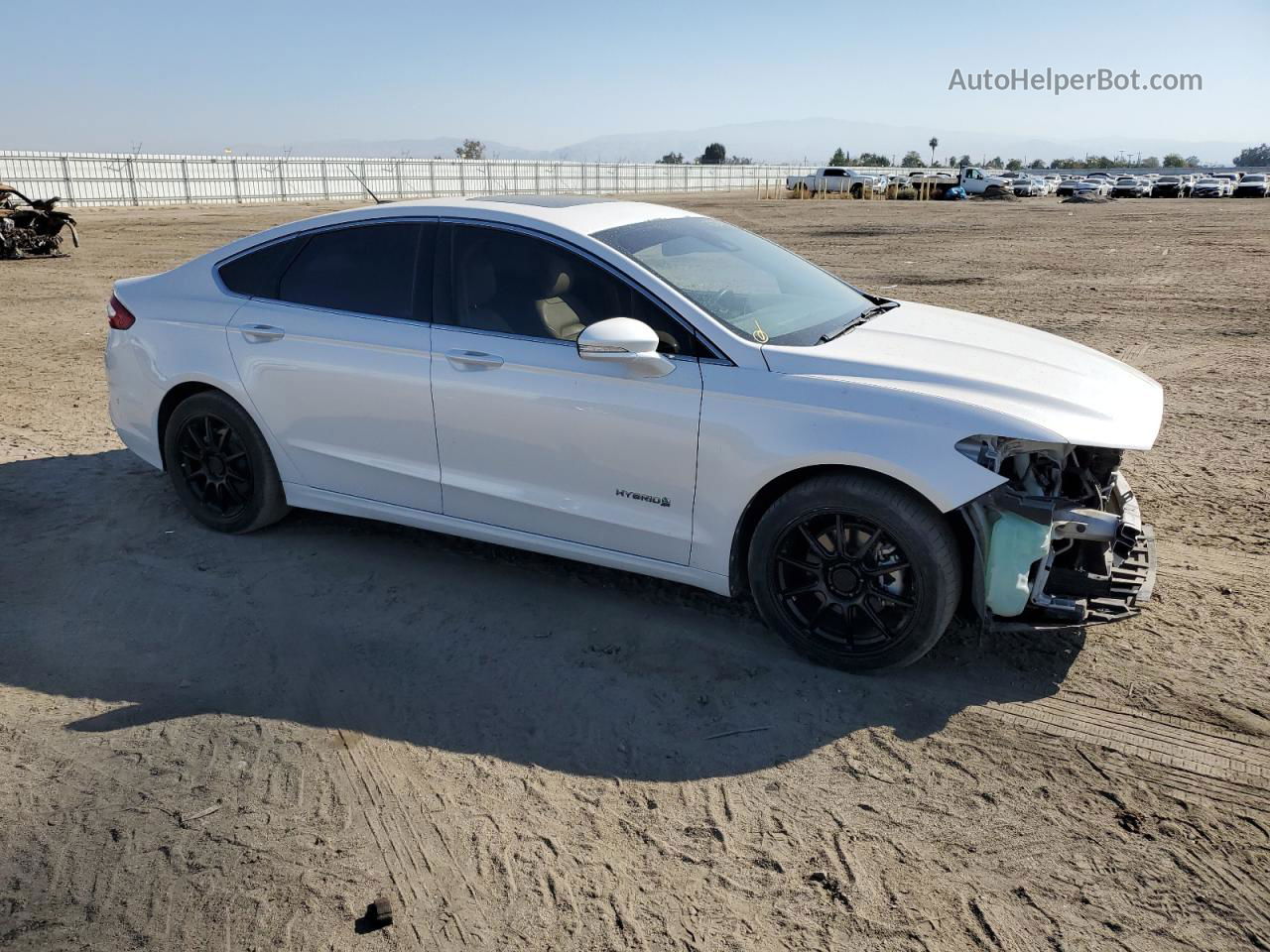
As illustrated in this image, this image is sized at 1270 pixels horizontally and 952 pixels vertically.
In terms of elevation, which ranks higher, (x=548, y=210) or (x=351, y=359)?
(x=548, y=210)

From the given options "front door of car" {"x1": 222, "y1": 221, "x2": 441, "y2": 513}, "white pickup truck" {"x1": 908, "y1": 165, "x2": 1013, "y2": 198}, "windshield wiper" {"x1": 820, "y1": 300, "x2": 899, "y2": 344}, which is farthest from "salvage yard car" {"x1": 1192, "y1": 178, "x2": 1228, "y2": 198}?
"front door of car" {"x1": 222, "y1": 221, "x2": 441, "y2": 513}

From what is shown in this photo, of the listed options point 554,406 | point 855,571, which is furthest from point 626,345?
point 855,571

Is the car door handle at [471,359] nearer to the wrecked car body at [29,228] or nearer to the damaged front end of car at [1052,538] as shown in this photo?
the damaged front end of car at [1052,538]

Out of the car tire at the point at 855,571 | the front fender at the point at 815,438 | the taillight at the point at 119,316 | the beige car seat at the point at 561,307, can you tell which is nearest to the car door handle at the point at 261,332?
the taillight at the point at 119,316

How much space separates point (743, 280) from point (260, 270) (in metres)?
2.51

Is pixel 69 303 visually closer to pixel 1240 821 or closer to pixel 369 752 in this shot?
pixel 369 752

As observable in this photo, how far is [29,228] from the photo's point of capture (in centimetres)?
1989

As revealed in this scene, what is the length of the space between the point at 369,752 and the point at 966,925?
6.70 ft

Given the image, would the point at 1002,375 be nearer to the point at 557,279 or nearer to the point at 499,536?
the point at 557,279

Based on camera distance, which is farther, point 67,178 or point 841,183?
point 841,183

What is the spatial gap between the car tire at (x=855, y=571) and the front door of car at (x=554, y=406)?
422 millimetres

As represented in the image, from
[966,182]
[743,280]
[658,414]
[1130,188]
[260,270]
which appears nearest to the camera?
[658,414]

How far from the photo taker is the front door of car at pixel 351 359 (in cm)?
461

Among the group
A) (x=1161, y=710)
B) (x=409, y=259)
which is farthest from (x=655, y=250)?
(x=1161, y=710)
